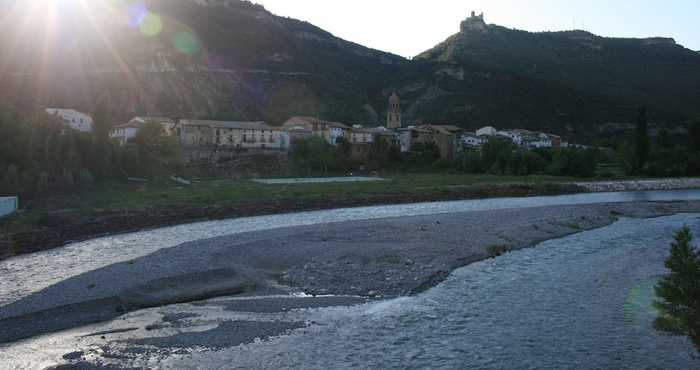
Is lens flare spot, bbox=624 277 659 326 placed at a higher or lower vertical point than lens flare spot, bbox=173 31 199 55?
lower

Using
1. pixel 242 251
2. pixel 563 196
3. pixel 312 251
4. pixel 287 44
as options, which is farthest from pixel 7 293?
pixel 287 44

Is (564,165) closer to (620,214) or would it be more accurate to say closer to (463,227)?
(620,214)

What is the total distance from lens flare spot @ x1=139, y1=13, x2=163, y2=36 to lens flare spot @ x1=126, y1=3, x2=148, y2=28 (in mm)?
766

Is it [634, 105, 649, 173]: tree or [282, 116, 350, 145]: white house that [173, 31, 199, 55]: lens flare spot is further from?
[634, 105, 649, 173]: tree

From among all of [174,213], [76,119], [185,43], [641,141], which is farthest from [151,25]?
[641,141]

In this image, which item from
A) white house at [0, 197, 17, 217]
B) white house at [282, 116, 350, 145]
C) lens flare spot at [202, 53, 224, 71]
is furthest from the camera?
lens flare spot at [202, 53, 224, 71]

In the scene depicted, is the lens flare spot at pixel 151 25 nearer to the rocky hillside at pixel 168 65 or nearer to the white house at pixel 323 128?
the rocky hillside at pixel 168 65

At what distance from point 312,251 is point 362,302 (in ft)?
20.6

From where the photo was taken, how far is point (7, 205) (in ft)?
86.3

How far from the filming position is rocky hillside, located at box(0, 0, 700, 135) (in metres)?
82.5

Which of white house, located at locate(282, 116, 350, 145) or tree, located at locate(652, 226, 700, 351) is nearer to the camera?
tree, located at locate(652, 226, 700, 351)

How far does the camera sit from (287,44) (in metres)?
129

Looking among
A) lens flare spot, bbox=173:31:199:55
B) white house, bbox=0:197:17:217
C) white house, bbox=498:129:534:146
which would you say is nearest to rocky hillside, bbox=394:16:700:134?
white house, bbox=498:129:534:146

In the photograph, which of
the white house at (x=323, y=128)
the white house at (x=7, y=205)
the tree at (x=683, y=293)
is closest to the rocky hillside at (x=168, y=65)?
the white house at (x=323, y=128)
